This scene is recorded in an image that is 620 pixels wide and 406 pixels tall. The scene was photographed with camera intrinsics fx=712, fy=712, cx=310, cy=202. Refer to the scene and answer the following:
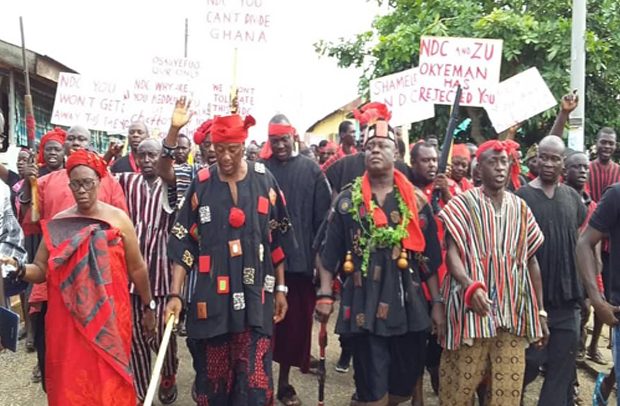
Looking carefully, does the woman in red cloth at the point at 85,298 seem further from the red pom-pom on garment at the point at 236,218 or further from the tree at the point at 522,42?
the tree at the point at 522,42

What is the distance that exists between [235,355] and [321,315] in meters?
0.60

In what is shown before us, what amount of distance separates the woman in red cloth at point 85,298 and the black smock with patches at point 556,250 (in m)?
2.79

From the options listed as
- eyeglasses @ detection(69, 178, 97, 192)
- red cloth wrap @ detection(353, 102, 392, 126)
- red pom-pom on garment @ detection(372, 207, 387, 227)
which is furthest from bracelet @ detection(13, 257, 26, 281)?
red cloth wrap @ detection(353, 102, 392, 126)

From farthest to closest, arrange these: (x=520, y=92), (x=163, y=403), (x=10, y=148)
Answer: (x=10, y=148), (x=520, y=92), (x=163, y=403)

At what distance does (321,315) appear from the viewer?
4609mm

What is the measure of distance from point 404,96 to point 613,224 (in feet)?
13.3

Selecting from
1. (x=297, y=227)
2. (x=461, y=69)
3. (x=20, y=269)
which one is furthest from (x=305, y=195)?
(x=461, y=69)

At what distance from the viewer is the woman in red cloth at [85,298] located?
407 cm

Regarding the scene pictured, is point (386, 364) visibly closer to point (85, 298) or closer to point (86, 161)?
point (85, 298)

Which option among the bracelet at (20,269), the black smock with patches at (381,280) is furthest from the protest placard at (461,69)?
the bracelet at (20,269)

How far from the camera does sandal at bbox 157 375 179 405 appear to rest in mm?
5598

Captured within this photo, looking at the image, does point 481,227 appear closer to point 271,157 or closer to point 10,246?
point 271,157

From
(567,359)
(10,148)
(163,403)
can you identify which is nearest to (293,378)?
(163,403)

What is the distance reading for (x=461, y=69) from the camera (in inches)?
301
